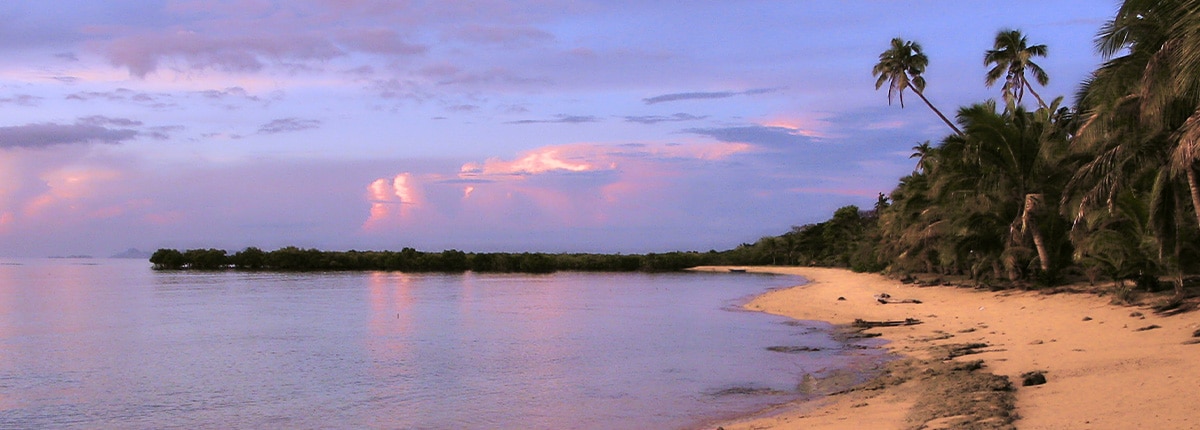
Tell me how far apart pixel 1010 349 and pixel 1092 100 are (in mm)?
5132

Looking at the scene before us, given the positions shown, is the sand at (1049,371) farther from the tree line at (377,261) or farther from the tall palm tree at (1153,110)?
the tree line at (377,261)

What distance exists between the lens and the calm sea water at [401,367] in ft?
49.4

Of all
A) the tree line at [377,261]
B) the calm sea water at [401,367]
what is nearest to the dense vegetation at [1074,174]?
the calm sea water at [401,367]

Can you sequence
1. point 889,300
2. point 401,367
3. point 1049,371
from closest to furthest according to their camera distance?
point 1049,371, point 401,367, point 889,300

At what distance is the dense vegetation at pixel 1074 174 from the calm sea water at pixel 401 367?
7.09m

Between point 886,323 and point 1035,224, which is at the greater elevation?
point 1035,224

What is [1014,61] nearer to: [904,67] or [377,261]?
[904,67]

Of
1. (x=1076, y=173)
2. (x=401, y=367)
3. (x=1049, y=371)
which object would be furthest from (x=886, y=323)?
(x=401, y=367)

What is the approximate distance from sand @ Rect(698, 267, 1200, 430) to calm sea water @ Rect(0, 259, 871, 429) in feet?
6.90

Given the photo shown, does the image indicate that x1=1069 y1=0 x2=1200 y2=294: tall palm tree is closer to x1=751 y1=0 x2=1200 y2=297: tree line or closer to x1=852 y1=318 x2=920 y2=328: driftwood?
x1=751 y1=0 x2=1200 y2=297: tree line

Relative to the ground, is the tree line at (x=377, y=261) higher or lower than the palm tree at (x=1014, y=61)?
lower

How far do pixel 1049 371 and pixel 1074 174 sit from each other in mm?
15154

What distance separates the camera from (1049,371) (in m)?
13.0

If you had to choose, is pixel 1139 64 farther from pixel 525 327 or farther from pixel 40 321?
pixel 40 321
